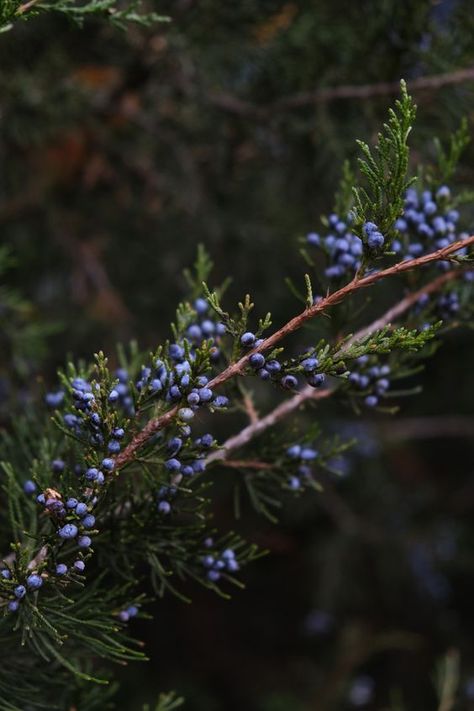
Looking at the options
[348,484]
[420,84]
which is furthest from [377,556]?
[420,84]

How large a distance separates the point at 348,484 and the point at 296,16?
1.58m

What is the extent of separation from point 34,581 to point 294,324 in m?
0.42

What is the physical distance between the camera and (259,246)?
2.42 m

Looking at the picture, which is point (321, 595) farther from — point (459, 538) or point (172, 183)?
point (172, 183)

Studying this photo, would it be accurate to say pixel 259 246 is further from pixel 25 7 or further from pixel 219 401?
pixel 219 401

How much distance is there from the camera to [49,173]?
272 centimetres

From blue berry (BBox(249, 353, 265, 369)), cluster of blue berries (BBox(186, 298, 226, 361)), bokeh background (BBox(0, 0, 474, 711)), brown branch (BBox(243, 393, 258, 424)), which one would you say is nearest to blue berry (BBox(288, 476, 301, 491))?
brown branch (BBox(243, 393, 258, 424))

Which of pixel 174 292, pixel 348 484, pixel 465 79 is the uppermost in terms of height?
pixel 465 79

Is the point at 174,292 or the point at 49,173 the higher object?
the point at 49,173

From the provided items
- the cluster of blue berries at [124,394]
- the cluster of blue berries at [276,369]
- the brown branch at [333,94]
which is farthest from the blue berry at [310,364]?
the brown branch at [333,94]

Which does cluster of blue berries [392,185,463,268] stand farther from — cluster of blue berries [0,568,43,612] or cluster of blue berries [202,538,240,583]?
cluster of blue berries [0,568,43,612]

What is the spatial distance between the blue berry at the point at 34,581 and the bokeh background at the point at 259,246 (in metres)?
0.74

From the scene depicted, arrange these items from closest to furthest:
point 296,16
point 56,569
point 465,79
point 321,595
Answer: point 56,569
point 465,79
point 296,16
point 321,595

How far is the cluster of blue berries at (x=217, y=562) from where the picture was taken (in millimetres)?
1034
